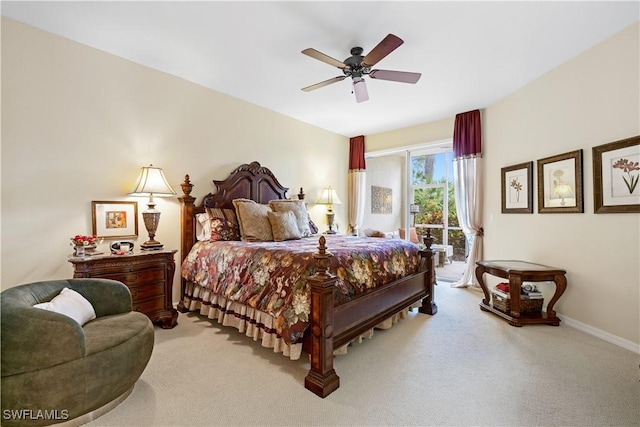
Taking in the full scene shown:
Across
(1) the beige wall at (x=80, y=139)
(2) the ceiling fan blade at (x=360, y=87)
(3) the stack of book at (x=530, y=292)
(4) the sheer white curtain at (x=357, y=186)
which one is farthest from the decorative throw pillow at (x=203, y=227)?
(3) the stack of book at (x=530, y=292)

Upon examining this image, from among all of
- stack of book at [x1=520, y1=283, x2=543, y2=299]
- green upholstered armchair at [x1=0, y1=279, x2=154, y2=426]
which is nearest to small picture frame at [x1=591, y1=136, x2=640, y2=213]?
stack of book at [x1=520, y1=283, x2=543, y2=299]

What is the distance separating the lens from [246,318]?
2660 mm

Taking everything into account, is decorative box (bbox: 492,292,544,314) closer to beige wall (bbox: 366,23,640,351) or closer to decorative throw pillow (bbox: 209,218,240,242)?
beige wall (bbox: 366,23,640,351)

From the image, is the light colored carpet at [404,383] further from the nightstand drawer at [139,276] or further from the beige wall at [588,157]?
the nightstand drawer at [139,276]

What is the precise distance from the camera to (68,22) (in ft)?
8.31

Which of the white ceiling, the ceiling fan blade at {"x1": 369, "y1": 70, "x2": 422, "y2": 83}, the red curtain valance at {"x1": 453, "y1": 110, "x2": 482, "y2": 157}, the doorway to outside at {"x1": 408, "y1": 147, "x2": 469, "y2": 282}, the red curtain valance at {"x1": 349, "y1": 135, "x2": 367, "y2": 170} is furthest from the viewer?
the red curtain valance at {"x1": 349, "y1": 135, "x2": 367, "y2": 170}

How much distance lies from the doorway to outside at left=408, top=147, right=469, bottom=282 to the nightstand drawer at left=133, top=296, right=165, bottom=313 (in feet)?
14.6

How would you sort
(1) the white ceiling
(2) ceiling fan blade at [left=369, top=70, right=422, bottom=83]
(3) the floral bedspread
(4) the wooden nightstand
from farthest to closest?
(2) ceiling fan blade at [left=369, top=70, right=422, bottom=83] → (4) the wooden nightstand → (1) the white ceiling → (3) the floral bedspread

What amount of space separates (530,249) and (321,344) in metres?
3.26

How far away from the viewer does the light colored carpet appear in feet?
5.60

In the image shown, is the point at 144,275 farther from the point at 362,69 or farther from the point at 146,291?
the point at 362,69

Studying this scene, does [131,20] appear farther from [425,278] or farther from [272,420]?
[425,278]

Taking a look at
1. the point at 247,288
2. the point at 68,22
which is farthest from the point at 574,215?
the point at 68,22

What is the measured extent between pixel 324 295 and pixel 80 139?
→ 2.88 metres
